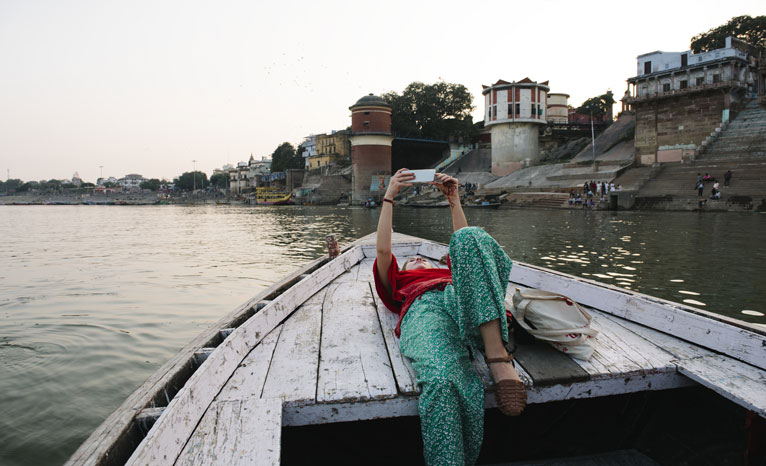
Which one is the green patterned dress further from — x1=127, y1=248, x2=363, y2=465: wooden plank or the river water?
the river water

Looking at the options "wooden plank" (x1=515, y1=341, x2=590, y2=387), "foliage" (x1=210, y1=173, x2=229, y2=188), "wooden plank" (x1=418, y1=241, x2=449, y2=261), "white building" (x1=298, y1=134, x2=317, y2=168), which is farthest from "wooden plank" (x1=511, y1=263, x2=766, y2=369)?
"foliage" (x1=210, y1=173, x2=229, y2=188)

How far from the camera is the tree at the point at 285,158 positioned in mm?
79500

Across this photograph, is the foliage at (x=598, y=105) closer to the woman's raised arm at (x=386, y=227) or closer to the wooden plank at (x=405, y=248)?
the wooden plank at (x=405, y=248)

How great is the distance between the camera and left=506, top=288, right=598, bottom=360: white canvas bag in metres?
1.94

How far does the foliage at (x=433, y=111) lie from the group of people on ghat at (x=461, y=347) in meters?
52.2

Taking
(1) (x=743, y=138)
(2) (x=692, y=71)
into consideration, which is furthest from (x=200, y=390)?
(2) (x=692, y=71)

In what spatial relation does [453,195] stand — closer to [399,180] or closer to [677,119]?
[399,180]

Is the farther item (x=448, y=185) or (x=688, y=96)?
(x=688, y=96)

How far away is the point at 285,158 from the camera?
8012 cm

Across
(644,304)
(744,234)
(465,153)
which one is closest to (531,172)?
(465,153)

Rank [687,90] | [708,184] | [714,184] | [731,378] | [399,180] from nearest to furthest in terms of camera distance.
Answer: [731,378] → [399,180] → [714,184] → [708,184] → [687,90]

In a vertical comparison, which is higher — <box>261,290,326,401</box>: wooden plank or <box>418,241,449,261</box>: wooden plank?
<box>418,241,449,261</box>: wooden plank

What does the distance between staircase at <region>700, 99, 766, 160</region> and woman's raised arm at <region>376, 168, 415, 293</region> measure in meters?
27.2

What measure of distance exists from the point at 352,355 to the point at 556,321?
3.08ft
